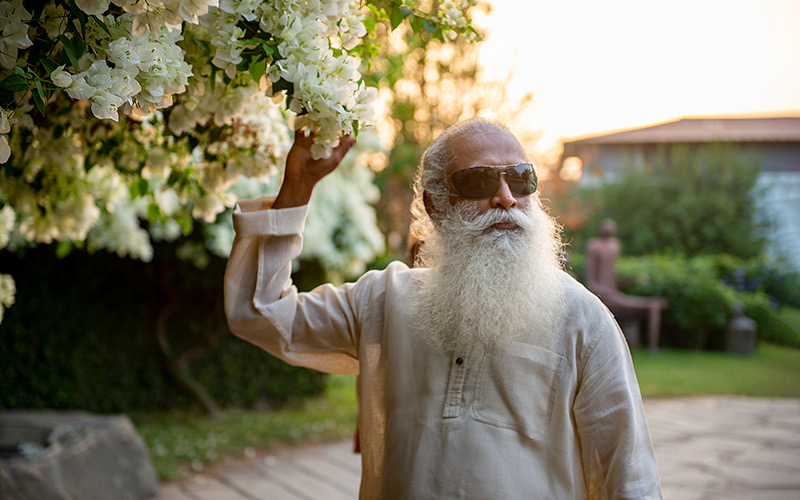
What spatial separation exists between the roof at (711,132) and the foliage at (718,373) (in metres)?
15.4

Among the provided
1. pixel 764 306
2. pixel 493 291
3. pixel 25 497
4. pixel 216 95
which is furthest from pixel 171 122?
pixel 764 306

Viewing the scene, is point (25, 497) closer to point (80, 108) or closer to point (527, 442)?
point (80, 108)

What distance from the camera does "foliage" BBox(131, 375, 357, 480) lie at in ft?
17.0

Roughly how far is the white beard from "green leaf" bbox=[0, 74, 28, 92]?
118cm

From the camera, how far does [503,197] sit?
1.94 m

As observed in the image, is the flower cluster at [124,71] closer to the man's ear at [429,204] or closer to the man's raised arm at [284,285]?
the man's raised arm at [284,285]

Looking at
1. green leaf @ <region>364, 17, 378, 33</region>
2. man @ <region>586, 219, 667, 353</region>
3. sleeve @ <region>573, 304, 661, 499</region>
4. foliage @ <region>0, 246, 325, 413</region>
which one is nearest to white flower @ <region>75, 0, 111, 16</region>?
green leaf @ <region>364, 17, 378, 33</region>

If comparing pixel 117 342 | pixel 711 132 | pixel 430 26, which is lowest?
pixel 117 342

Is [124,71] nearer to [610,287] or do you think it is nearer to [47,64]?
[47,64]

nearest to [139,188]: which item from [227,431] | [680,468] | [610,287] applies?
[227,431]

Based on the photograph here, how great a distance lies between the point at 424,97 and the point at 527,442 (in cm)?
1080

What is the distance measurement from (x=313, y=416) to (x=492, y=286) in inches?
206

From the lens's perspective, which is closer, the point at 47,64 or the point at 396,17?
the point at 47,64

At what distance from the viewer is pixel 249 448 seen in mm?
5609
